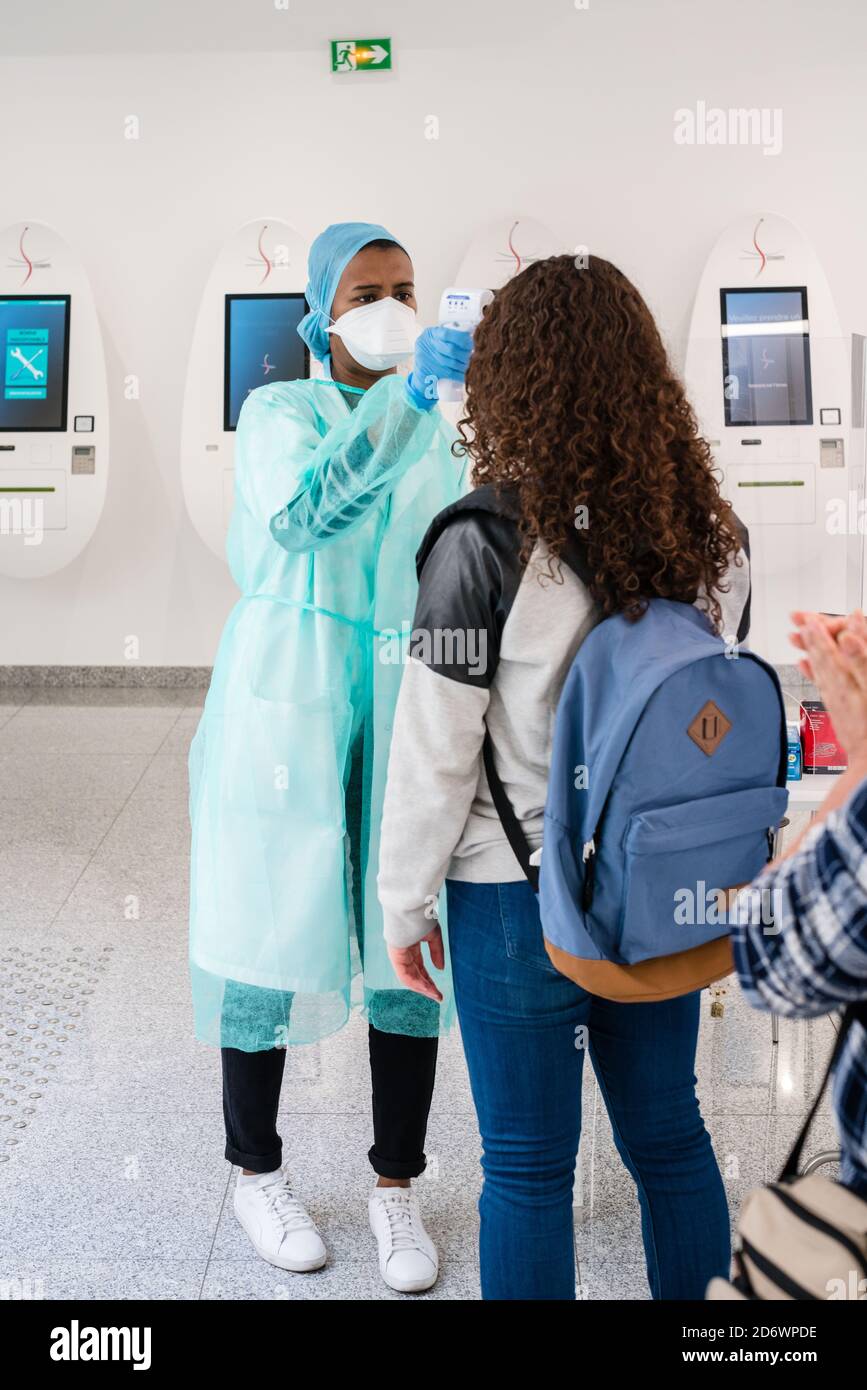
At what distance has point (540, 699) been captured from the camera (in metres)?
1.36

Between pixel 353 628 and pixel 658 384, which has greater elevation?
pixel 658 384

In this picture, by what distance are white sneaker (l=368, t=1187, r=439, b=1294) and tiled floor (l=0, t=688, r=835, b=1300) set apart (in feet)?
0.09

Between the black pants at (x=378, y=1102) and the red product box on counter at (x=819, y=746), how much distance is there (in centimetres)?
83

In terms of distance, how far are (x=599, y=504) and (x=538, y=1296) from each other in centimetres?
85

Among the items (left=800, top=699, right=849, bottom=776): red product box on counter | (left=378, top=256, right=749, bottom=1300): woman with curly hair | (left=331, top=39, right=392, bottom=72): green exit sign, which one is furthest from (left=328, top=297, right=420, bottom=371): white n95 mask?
(left=331, top=39, right=392, bottom=72): green exit sign

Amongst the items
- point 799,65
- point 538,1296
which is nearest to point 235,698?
point 538,1296

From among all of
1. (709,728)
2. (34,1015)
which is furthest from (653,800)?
(34,1015)

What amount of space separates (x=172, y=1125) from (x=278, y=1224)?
1.48 ft

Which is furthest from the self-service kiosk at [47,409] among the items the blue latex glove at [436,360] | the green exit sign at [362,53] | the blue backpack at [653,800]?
the blue backpack at [653,800]

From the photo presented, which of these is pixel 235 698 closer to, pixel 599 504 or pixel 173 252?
pixel 599 504

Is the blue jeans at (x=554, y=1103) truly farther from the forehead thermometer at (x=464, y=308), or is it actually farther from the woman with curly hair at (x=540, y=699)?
the forehead thermometer at (x=464, y=308)

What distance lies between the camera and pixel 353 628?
1.89 metres

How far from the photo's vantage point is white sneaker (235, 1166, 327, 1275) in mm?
1962

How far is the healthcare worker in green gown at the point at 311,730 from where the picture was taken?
1865 mm
